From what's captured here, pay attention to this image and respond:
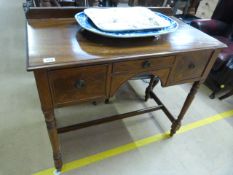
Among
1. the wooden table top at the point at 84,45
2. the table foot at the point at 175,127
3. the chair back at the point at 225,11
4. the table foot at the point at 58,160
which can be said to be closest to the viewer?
the wooden table top at the point at 84,45

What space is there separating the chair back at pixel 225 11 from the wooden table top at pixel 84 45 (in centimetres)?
161

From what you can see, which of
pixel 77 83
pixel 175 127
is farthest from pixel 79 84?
pixel 175 127

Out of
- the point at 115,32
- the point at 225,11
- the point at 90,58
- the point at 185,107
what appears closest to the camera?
the point at 90,58

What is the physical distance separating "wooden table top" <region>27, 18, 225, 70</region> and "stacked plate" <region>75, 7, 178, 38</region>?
44 millimetres

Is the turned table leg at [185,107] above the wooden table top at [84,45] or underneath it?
underneath

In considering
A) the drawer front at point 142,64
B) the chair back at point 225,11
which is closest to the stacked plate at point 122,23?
the drawer front at point 142,64

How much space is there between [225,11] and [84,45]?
225 centimetres

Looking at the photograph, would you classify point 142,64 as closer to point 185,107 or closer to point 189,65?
point 189,65

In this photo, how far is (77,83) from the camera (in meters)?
0.77

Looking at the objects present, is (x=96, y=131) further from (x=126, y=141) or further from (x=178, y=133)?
(x=178, y=133)

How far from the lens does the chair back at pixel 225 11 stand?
2.23 m

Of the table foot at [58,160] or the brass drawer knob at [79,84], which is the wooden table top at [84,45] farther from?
the table foot at [58,160]

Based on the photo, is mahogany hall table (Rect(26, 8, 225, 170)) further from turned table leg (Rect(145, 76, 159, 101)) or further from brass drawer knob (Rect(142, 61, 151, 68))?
turned table leg (Rect(145, 76, 159, 101))

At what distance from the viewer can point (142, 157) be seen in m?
1.36
